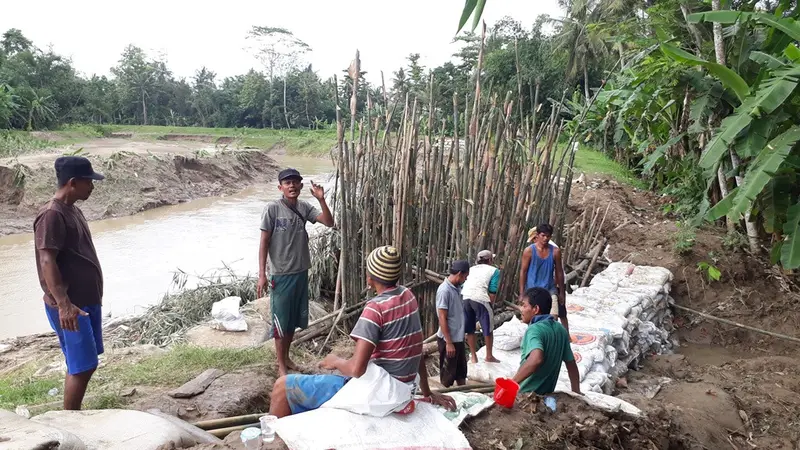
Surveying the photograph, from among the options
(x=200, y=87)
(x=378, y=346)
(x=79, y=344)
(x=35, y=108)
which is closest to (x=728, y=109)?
(x=378, y=346)

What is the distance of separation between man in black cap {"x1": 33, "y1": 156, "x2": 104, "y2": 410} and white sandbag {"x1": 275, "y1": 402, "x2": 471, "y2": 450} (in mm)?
1182

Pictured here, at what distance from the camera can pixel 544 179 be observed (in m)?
5.43

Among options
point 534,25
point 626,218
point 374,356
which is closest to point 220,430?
point 374,356

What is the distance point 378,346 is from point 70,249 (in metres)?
1.59

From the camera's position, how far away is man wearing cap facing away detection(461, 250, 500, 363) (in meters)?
3.96

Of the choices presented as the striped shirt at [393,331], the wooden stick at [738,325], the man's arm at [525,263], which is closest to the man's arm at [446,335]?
the man's arm at [525,263]

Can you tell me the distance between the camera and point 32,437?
186 centimetres

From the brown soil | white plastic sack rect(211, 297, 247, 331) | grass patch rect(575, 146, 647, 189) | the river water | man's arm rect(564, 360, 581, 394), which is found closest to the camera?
man's arm rect(564, 360, 581, 394)

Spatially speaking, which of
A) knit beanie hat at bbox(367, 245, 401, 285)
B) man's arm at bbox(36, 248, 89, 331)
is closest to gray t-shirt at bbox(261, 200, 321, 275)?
man's arm at bbox(36, 248, 89, 331)

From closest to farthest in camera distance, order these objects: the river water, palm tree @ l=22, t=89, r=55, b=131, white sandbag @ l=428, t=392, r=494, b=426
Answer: white sandbag @ l=428, t=392, r=494, b=426 < the river water < palm tree @ l=22, t=89, r=55, b=131

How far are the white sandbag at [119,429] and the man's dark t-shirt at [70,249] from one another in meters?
0.58

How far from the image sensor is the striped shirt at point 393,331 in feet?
7.04

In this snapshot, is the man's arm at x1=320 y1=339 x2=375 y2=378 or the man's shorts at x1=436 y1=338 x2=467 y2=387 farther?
the man's shorts at x1=436 y1=338 x2=467 y2=387

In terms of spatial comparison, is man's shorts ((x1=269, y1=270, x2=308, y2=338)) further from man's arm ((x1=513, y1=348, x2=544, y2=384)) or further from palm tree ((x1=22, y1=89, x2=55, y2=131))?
palm tree ((x1=22, y1=89, x2=55, y2=131))
